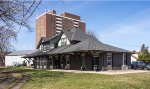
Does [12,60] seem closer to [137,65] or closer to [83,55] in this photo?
[137,65]

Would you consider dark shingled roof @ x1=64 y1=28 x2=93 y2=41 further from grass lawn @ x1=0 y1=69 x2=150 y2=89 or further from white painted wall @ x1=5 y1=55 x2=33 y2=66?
white painted wall @ x1=5 y1=55 x2=33 y2=66

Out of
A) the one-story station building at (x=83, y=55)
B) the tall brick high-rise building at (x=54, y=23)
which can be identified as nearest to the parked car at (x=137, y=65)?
the one-story station building at (x=83, y=55)

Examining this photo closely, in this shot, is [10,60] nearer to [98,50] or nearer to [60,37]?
[60,37]

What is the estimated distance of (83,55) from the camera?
42156 mm

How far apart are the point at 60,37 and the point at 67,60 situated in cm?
656

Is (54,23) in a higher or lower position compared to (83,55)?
higher

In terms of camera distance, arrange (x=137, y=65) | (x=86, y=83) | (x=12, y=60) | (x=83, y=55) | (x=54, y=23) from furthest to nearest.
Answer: (x=54, y=23) < (x=12, y=60) < (x=137, y=65) < (x=83, y=55) < (x=86, y=83)

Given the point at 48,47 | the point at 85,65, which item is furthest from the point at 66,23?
→ the point at 85,65

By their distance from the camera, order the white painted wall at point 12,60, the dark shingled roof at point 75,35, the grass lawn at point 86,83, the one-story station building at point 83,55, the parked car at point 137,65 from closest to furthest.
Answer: the grass lawn at point 86,83, the one-story station building at point 83,55, the dark shingled roof at point 75,35, the parked car at point 137,65, the white painted wall at point 12,60

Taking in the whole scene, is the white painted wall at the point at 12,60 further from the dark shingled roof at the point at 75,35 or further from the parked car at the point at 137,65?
the parked car at the point at 137,65

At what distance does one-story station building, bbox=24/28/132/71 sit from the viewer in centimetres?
4103

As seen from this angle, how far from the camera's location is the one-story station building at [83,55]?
4103 cm

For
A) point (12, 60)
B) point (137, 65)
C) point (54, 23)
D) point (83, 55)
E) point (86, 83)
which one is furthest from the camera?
point (54, 23)

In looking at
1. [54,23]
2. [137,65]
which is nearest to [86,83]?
[137,65]
